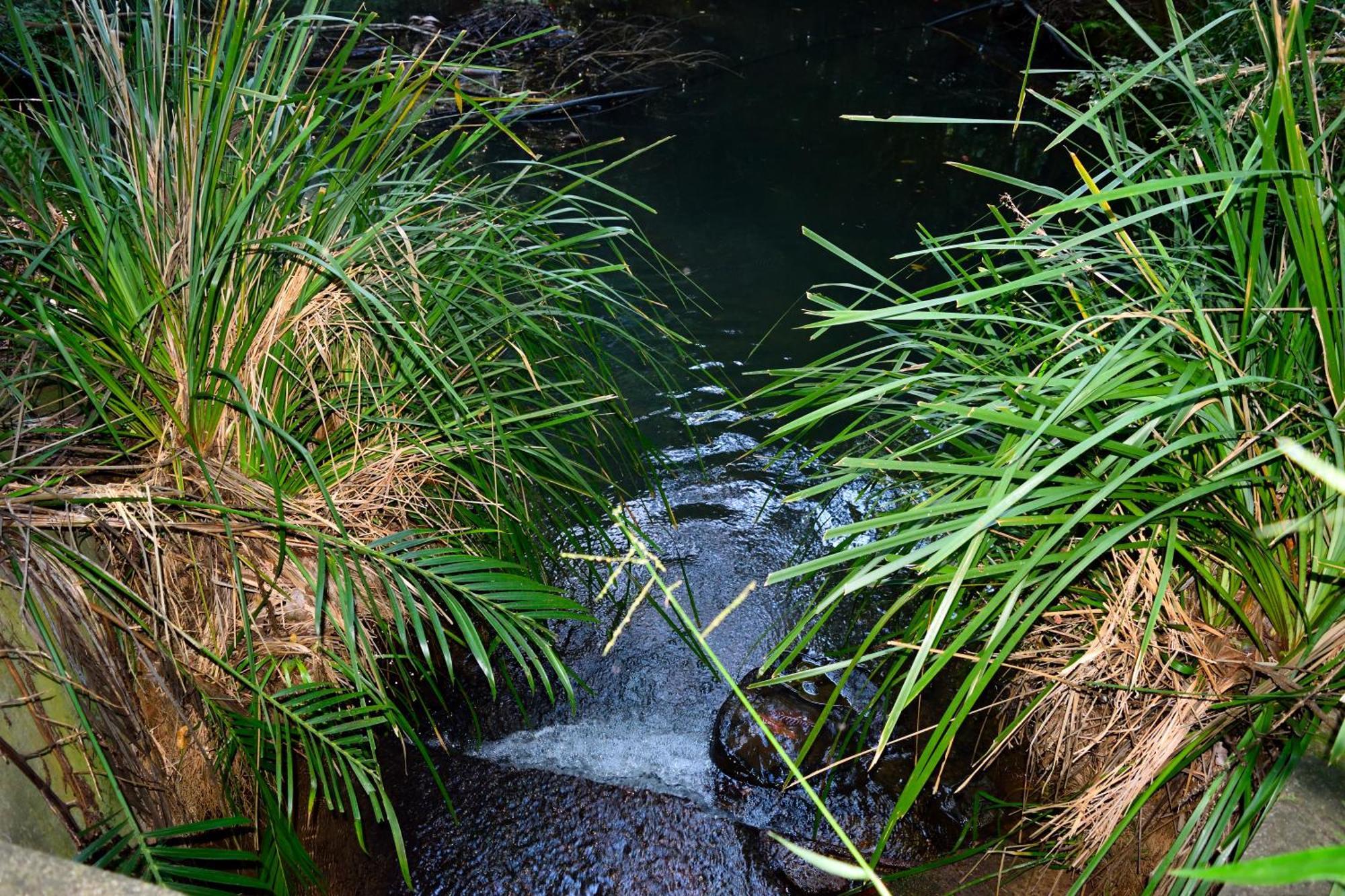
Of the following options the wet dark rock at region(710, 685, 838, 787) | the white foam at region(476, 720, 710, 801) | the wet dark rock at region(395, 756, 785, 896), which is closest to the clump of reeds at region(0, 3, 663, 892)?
the wet dark rock at region(395, 756, 785, 896)

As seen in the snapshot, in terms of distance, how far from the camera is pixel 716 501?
395 cm

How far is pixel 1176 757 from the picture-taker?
1.65 meters

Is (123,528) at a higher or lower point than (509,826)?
higher

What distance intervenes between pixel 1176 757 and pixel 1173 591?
1.14ft

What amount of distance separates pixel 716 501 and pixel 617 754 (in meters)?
1.48

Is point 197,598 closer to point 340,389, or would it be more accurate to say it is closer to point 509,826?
point 340,389

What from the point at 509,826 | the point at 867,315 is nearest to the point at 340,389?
the point at 509,826

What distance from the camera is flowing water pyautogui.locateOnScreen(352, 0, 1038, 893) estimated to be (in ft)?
Answer: 7.49

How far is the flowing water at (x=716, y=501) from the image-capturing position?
228 centimetres

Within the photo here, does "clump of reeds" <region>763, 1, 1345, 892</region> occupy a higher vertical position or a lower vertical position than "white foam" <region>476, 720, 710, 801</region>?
higher

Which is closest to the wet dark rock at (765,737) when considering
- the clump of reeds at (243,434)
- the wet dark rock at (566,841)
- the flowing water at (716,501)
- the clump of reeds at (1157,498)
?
the flowing water at (716,501)

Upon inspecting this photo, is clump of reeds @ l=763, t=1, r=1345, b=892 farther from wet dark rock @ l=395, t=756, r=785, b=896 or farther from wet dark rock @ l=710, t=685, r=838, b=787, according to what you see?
wet dark rock @ l=395, t=756, r=785, b=896

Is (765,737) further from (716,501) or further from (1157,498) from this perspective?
(716,501)

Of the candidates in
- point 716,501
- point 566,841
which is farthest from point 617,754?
point 716,501
